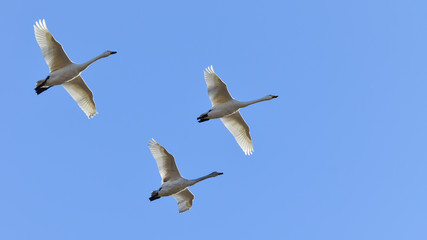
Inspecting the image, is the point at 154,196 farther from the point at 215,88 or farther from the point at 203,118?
the point at 215,88

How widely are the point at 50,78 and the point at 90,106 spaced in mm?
3303

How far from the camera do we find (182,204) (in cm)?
5231

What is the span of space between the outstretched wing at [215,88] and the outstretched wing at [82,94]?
242 inches

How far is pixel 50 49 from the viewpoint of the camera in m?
50.6

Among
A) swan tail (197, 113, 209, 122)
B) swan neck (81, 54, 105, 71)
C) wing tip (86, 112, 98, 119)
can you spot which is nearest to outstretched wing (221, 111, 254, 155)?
swan tail (197, 113, 209, 122)

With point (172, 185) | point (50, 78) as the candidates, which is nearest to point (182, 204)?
point (172, 185)

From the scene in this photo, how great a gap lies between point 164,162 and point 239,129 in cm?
675

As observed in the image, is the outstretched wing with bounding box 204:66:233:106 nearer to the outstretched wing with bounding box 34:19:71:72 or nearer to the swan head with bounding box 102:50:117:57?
the swan head with bounding box 102:50:117:57

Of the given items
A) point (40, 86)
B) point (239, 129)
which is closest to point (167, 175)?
point (239, 129)

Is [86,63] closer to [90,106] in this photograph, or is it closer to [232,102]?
[90,106]

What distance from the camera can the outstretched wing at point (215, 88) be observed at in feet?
174

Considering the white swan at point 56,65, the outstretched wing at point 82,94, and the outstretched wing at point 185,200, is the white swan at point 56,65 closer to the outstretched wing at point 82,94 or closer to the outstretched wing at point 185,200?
the outstretched wing at point 82,94

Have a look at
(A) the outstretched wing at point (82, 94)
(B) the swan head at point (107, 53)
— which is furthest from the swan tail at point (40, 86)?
(B) the swan head at point (107, 53)

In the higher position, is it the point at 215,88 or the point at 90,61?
the point at 90,61
